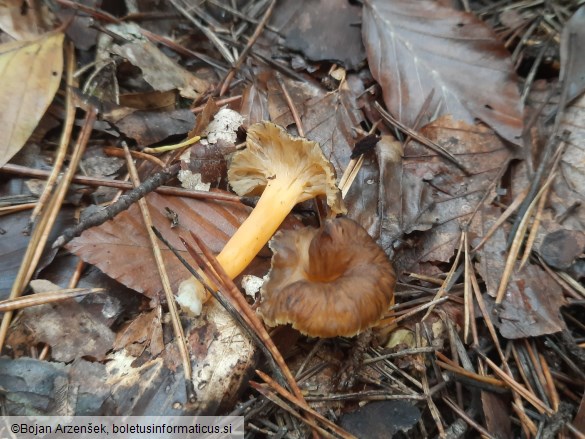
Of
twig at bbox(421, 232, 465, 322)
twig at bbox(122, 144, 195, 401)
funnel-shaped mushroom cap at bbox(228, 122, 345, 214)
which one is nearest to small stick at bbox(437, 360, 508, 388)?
twig at bbox(421, 232, 465, 322)

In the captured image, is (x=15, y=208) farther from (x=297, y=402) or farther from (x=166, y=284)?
(x=297, y=402)

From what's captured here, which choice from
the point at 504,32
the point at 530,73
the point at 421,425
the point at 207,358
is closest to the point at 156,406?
the point at 207,358

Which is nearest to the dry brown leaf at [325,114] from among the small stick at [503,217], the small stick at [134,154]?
the small stick at [134,154]

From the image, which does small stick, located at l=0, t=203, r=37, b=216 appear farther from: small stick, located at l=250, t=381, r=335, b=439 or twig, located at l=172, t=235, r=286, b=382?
small stick, located at l=250, t=381, r=335, b=439

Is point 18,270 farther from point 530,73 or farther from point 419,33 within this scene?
point 530,73

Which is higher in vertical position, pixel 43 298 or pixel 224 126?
pixel 224 126

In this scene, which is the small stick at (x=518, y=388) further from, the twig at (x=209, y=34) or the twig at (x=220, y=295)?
the twig at (x=209, y=34)

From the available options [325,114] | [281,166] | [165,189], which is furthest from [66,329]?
[325,114]
